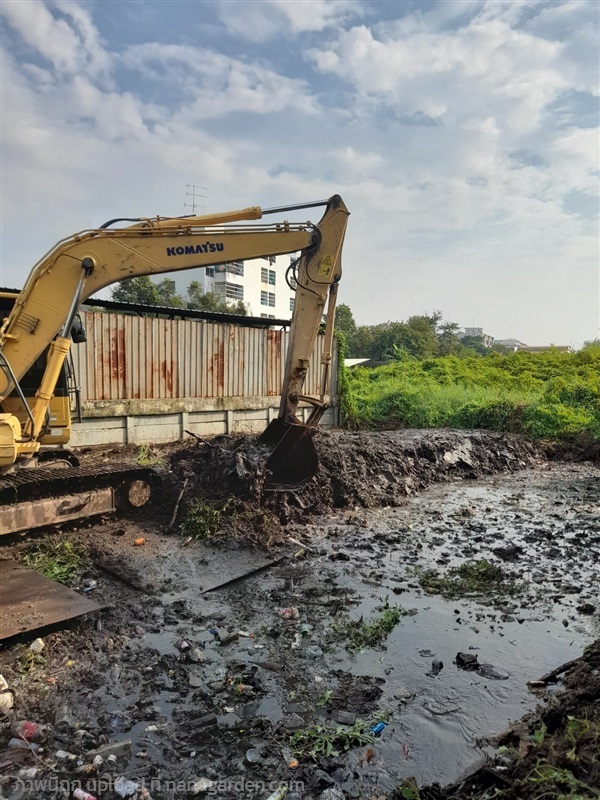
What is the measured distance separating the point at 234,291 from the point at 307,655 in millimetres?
50448

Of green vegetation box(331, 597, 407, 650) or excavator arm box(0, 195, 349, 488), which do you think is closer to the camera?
green vegetation box(331, 597, 407, 650)

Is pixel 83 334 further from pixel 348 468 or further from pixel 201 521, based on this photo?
pixel 348 468

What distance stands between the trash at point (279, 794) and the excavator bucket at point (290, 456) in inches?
190

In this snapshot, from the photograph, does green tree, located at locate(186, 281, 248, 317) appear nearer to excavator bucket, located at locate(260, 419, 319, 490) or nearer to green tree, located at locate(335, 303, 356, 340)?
green tree, located at locate(335, 303, 356, 340)

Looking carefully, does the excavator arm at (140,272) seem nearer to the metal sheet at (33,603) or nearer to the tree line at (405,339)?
the metal sheet at (33,603)

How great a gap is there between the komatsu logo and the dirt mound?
273 centimetres

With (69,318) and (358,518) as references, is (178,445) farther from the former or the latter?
(69,318)

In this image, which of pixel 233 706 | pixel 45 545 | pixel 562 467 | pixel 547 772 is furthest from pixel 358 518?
pixel 562 467

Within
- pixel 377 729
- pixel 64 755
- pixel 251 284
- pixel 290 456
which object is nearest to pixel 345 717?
pixel 377 729

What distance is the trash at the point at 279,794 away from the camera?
2683 millimetres

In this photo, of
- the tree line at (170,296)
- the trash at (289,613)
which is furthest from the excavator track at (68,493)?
the tree line at (170,296)

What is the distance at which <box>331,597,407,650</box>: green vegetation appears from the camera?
426cm

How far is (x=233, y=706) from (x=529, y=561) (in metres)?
4.01

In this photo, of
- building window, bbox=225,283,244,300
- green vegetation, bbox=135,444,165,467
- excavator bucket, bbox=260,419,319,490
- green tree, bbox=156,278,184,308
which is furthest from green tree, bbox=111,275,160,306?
excavator bucket, bbox=260,419,319,490
